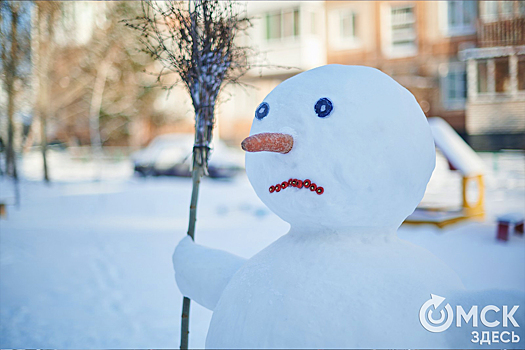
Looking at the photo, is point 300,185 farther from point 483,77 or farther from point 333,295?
point 483,77

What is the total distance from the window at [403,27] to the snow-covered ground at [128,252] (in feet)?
24.7

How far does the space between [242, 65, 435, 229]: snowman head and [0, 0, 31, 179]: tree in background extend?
19.9ft

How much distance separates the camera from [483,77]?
54.1ft

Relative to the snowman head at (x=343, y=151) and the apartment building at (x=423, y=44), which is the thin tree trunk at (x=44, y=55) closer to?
the snowman head at (x=343, y=151)

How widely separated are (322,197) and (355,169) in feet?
0.55

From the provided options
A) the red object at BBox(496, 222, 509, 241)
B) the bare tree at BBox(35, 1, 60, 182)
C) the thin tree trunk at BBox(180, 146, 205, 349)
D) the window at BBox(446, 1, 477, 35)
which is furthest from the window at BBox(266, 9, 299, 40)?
the thin tree trunk at BBox(180, 146, 205, 349)

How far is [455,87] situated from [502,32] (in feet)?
8.01

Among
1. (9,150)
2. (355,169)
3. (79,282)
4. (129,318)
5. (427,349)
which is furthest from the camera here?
(9,150)

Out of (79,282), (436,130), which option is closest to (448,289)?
(79,282)

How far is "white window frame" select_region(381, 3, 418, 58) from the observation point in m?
17.5

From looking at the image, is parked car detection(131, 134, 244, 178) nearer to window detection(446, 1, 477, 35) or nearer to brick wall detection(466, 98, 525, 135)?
brick wall detection(466, 98, 525, 135)

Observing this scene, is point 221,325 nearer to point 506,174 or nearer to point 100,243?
point 100,243

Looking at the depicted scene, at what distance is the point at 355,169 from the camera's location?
178 cm

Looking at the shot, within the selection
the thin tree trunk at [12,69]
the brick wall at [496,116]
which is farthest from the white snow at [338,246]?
the brick wall at [496,116]
